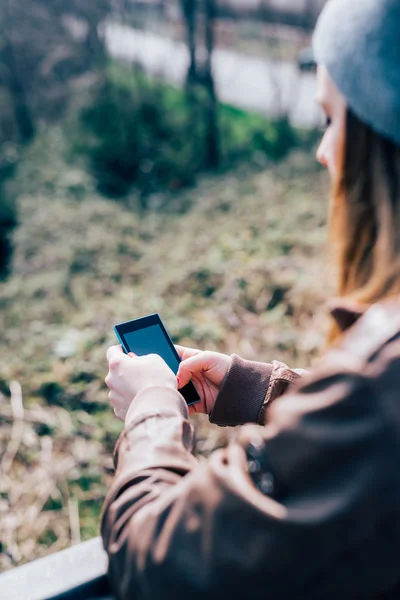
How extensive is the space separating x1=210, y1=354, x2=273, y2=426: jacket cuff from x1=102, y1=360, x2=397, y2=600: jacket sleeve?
1.96 ft

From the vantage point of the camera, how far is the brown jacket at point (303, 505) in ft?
2.46

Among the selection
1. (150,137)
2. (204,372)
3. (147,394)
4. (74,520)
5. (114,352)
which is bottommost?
(150,137)

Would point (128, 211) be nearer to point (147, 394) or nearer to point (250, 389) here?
point (250, 389)

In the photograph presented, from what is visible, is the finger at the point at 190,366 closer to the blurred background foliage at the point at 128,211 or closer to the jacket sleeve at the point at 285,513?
the jacket sleeve at the point at 285,513

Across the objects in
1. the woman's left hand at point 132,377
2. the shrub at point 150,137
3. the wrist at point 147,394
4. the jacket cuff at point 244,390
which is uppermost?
the wrist at point 147,394

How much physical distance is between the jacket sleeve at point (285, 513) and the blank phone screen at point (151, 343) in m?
0.62

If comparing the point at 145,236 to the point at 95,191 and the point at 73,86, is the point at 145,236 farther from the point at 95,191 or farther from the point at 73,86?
the point at 73,86

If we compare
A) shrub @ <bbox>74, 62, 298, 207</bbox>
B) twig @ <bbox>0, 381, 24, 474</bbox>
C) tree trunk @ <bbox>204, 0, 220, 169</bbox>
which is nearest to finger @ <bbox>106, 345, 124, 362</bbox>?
twig @ <bbox>0, 381, 24, 474</bbox>

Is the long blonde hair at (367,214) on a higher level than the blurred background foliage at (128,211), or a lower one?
higher

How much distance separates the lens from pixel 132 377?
4.00ft

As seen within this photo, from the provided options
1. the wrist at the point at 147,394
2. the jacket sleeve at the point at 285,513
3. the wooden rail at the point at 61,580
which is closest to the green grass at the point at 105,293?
the wooden rail at the point at 61,580

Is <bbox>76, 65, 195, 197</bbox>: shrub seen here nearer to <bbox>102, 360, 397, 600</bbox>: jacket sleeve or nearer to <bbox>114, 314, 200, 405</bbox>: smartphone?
<bbox>114, 314, 200, 405</bbox>: smartphone

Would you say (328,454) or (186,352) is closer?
(328,454)

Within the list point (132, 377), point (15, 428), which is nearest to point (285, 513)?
point (132, 377)
